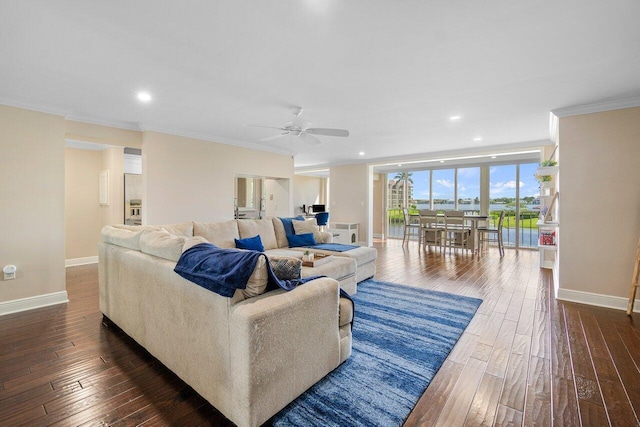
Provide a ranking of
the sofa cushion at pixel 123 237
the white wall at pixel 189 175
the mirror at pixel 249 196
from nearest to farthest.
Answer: the sofa cushion at pixel 123 237 → the white wall at pixel 189 175 → the mirror at pixel 249 196

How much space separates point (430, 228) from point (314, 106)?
16.7ft

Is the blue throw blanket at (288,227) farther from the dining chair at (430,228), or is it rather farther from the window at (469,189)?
the window at (469,189)

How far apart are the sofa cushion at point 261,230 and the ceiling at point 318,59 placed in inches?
63.0

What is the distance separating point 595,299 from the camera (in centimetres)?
360

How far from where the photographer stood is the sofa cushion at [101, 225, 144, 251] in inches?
100

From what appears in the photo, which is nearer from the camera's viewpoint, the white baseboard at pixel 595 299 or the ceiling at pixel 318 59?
the ceiling at pixel 318 59

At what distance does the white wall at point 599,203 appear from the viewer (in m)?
3.42

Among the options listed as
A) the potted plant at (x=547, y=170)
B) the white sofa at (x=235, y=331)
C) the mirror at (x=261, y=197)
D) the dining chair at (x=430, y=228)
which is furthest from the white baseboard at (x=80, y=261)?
the potted plant at (x=547, y=170)

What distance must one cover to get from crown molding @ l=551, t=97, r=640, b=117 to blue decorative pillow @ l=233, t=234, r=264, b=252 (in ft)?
14.3

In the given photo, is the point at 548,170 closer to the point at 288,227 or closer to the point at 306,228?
the point at 306,228

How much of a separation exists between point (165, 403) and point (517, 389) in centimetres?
233

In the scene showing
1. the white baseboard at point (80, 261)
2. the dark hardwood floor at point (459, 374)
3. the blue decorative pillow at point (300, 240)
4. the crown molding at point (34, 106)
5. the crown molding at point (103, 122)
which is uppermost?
the crown molding at point (103, 122)

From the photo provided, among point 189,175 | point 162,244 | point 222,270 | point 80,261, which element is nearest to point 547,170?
point 222,270

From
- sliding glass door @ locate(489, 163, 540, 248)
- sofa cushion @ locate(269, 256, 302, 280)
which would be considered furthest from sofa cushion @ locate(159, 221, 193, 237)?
sliding glass door @ locate(489, 163, 540, 248)
